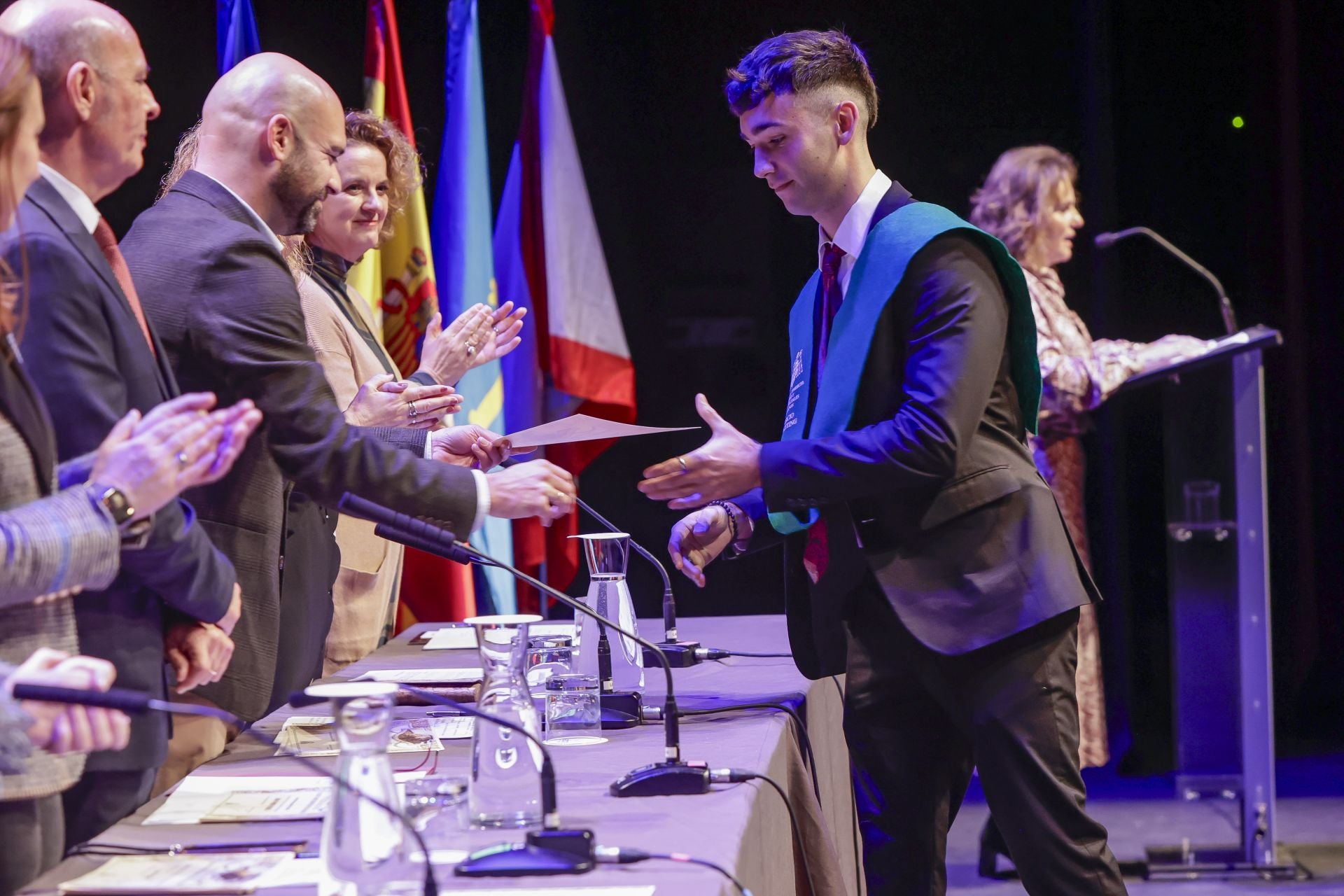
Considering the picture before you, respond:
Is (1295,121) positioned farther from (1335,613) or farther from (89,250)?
(89,250)

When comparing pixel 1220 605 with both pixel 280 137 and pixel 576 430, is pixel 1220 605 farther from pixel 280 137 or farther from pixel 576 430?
pixel 280 137

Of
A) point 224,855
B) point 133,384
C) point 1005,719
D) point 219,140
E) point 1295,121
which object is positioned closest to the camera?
point 224,855

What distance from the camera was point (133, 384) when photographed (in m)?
1.61

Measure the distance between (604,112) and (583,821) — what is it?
3611 mm

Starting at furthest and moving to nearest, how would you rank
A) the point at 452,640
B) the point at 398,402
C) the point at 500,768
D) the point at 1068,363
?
the point at 1068,363, the point at 452,640, the point at 398,402, the point at 500,768

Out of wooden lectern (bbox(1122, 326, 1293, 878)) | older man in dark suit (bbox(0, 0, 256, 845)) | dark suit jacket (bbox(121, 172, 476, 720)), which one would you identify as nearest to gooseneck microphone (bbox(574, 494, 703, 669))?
dark suit jacket (bbox(121, 172, 476, 720))

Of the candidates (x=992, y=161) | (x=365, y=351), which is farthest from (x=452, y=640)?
(x=992, y=161)

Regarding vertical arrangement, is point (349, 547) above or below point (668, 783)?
above

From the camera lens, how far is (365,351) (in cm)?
300

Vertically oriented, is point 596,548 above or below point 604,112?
below

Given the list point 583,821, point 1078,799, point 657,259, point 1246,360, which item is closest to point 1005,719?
point 1078,799

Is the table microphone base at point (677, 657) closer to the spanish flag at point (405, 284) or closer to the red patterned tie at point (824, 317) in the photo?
the red patterned tie at point (824, 317)

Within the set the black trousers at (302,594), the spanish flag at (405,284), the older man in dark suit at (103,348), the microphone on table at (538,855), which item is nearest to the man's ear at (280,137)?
the older man in dark suit at (103,348)

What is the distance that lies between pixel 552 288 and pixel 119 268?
2530mm
